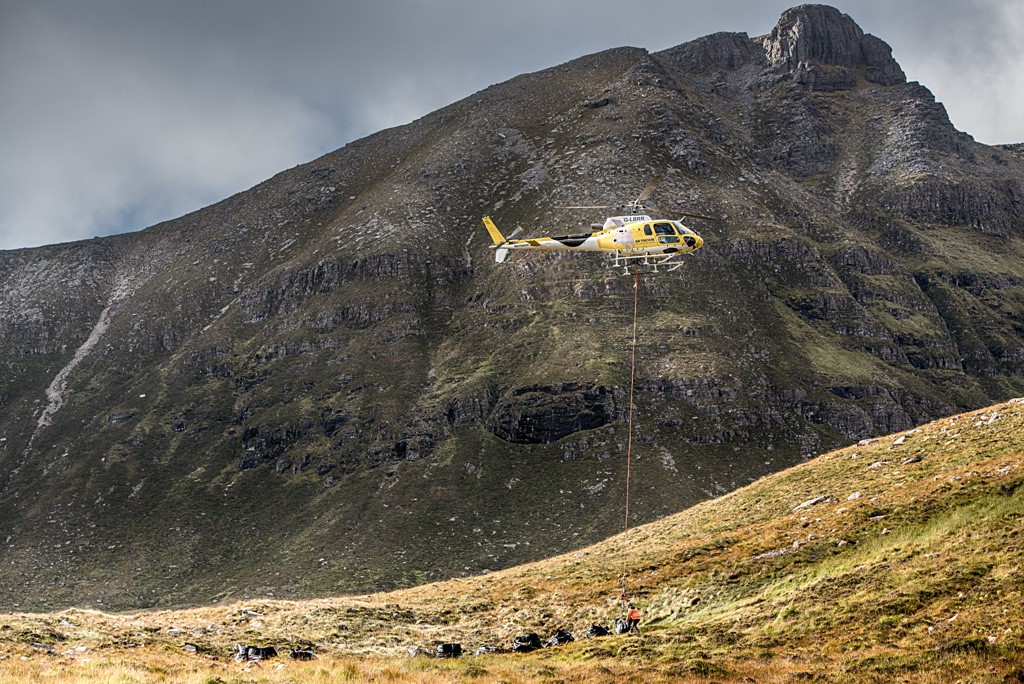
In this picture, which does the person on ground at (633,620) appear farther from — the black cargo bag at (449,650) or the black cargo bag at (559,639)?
the black cargo bag at (449,650)

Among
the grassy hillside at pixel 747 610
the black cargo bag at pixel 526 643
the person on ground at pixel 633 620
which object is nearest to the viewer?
the grassy hillside at pixel 747 610

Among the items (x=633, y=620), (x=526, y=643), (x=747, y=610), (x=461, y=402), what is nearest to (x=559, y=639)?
(x=526, y=643)

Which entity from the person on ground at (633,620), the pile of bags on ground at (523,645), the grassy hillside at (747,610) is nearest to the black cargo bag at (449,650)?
the pile of bags on ground at (523,645)

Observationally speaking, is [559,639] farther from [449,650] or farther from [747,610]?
[747,610]

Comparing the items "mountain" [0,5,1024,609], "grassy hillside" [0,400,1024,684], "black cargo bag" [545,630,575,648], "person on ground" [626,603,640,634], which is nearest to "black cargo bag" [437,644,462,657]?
"grassy hillside" [0,400,1024,684]

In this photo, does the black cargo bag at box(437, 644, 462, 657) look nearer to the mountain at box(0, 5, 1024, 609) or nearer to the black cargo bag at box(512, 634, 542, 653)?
the black cargo bag at box(512, 634, 542, 653)

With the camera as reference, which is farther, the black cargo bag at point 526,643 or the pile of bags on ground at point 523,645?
the black cargo bag at point 526,643

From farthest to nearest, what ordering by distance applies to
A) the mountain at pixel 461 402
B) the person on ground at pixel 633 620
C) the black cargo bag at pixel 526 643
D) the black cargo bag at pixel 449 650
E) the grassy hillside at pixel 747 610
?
the mountain at pixel 461 402 → the person on ground at pixel 633 620 → the black cargo bag at pixel 526 643 → the black cargo bag at pixel 449 650 → the grassy hillside at pixel 747 610

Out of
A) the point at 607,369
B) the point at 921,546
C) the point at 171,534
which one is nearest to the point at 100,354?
the point at 171,534

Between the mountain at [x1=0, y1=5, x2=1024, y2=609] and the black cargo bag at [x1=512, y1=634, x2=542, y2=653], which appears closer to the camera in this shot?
the black cargo bag at [x1=512, y1=634, x2=542, y2=653]
